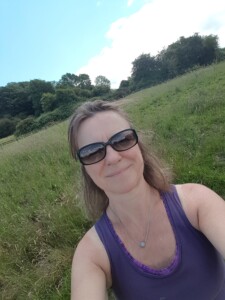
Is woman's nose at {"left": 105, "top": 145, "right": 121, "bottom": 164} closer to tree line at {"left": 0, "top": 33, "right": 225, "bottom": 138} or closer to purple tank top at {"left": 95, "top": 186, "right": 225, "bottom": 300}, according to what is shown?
purple tank top at {"left": 95, "top": 186, "right": 225, "bottom": 300}

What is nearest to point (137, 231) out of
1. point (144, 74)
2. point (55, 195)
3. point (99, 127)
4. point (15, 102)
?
point (99, 127)

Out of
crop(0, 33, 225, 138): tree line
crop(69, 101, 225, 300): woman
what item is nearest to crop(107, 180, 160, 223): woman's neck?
crop(69, 101, 225, 300): woman

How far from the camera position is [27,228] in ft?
13.3

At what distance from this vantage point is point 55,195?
15.7ft

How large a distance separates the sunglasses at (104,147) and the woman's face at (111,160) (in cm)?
2

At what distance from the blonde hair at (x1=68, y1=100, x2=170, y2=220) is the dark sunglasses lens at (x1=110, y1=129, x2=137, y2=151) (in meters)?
0.16

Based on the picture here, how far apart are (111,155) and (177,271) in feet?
2.04

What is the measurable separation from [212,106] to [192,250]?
6.80m

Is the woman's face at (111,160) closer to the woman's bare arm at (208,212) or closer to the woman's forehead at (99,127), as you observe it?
the woman's forehead at (99,127)

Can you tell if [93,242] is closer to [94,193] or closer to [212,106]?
[94,193]

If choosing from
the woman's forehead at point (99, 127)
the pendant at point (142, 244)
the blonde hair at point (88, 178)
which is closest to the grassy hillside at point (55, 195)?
the blonde hair at point (88, 178)

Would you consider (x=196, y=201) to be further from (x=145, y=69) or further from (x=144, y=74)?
(x=145, y=69)

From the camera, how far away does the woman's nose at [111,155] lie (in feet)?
5.07

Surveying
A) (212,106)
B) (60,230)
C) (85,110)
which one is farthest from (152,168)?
(212,106)
